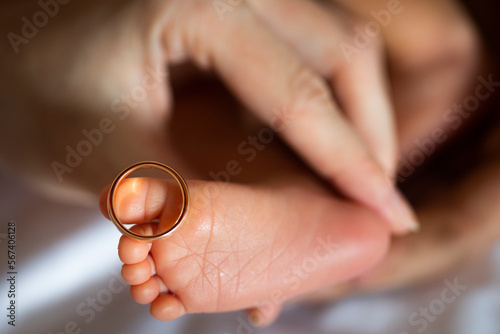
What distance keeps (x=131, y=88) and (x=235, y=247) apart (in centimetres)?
21

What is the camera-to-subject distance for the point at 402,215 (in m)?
0.46

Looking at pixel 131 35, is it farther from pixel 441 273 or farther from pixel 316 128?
pixel 441 273

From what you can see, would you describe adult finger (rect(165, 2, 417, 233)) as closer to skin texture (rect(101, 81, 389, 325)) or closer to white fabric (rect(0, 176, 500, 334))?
skin texture (rect(101, 81, 389, 325))

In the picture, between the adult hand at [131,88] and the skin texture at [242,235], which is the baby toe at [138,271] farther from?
the adult hand at [131,88]

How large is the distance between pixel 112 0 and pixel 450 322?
1.50 feet

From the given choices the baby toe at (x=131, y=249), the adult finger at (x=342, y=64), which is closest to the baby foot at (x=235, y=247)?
the baby toe at (x=131, y=249)

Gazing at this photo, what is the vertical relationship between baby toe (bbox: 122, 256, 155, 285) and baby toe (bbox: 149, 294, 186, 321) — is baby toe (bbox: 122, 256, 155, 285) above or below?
above

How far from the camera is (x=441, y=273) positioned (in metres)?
0.46

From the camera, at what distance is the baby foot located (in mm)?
274

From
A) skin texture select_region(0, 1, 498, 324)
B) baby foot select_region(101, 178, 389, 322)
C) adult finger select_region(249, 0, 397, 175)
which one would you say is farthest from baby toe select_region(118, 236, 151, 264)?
adult finger select_region(249, 0, 397, 175)

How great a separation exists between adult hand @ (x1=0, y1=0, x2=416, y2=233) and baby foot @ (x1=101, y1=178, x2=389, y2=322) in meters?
0.06

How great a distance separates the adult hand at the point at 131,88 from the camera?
1.31 feet

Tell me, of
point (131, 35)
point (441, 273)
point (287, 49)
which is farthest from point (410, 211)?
point (131, 35)

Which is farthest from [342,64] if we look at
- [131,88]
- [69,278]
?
[69,278]
